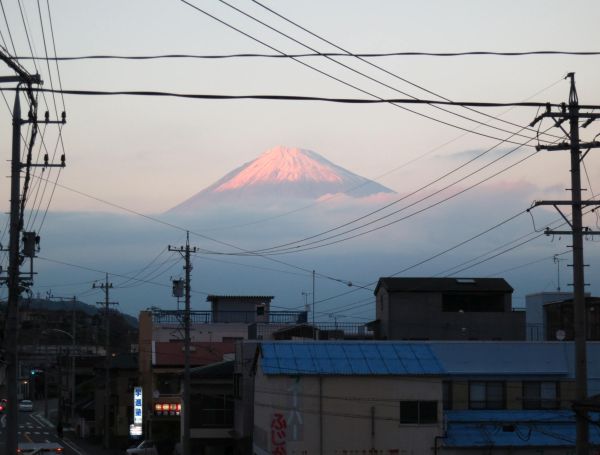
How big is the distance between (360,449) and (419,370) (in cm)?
398

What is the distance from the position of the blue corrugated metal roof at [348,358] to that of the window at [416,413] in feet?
4.19

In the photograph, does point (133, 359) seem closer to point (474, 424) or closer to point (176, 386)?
point (176, 386)

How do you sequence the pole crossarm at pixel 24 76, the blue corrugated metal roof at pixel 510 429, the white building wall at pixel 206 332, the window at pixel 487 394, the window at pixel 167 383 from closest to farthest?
the pole crossarm at pixel 24 76 → the blue corrugated metal roof at pixel 510 429 → the window at pixel 487 394 → the window at pixel 167 383 → the white building wall at pixel 206 332

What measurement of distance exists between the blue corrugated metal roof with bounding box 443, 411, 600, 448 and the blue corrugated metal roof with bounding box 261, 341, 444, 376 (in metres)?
2.58

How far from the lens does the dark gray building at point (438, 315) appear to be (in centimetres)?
5753

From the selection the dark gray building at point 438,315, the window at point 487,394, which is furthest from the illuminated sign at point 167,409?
the window at point 487,394

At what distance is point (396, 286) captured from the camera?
5834cm

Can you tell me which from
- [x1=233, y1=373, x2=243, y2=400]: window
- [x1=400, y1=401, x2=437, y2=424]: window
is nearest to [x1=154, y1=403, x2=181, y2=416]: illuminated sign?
[x1=233, y1=373, x2=243, y2=400]: window

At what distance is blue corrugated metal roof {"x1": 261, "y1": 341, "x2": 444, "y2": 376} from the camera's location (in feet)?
119

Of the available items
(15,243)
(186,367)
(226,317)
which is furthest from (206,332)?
(15,243)

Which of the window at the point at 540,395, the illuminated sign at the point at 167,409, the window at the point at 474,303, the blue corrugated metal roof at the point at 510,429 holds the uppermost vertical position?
the window at the point at 474,303

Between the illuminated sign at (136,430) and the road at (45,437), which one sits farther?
the illuminated sign at (136,430)

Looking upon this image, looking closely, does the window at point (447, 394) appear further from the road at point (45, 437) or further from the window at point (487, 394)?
the road at point (45, 437)

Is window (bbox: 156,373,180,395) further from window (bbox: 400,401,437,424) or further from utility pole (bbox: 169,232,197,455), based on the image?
window (bbox: 400,401,437,424)
